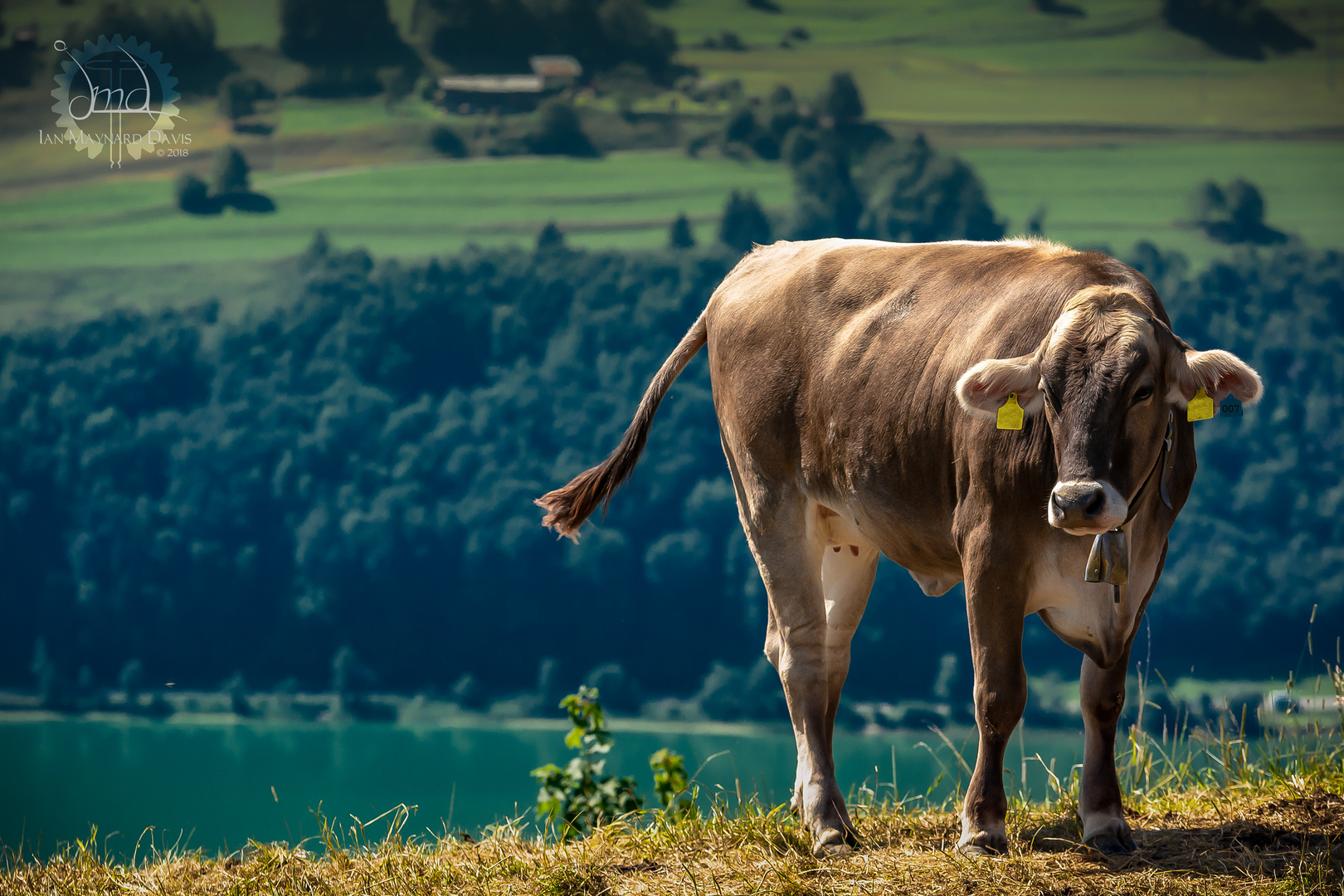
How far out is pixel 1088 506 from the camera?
330 cm

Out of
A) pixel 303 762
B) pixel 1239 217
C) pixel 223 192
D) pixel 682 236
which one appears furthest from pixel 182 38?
pixel 1239 217

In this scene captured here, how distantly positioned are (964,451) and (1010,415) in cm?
29

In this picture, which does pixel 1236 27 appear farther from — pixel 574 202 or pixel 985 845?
pixel 985 845

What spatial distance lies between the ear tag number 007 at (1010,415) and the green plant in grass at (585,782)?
3.18 m

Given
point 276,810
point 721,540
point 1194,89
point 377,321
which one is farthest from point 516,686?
point 1194,89

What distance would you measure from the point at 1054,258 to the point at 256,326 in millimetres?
39640

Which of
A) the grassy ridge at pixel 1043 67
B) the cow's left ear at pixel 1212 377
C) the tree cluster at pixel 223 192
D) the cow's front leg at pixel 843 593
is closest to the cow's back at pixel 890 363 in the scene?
the cow's left ear at pixel 1212 377

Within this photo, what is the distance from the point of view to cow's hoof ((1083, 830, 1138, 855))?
3840mm

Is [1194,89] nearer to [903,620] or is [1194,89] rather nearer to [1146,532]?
[903,620]

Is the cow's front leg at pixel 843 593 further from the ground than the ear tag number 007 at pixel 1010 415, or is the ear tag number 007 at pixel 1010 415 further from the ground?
the ear tag number 007 at pixel 1010 415

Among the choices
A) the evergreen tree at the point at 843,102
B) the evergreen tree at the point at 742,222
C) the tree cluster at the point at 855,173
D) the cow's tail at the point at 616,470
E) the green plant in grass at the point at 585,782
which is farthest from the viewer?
the evergreen tree at the point at 843,102

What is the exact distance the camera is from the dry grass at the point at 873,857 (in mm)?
3574

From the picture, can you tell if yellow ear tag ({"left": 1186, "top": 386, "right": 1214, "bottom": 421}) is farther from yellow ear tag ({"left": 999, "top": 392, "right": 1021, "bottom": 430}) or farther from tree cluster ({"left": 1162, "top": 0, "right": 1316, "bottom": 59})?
tree cluster ({"left": 1162, "top": 0, "right": 1316, "bottom": 59})

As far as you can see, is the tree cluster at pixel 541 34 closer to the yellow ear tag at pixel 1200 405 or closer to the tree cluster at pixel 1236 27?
the tree cluster at pixel 1236 27
